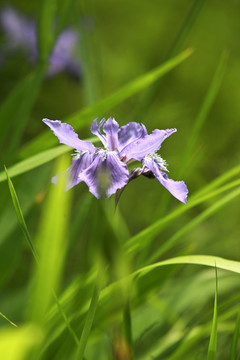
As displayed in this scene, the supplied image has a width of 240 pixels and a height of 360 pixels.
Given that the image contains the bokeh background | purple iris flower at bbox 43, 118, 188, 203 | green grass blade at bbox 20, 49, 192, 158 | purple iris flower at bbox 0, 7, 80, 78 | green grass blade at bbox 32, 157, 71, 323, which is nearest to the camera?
green grass blade at bbox 32, 157, 71, 323

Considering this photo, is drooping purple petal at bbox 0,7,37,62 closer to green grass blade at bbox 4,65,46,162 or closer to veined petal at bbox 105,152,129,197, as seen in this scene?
green grass blade at bbox 4,65,46,162

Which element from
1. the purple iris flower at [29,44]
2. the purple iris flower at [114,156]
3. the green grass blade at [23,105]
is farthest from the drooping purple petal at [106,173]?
the purple iris flower at [29,44]

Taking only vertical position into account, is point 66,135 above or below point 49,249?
above

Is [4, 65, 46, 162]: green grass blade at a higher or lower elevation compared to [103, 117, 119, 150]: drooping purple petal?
higher

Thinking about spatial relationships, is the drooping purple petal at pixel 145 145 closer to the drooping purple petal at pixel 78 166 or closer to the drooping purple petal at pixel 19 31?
the drooping purple petal at pixel 78 166

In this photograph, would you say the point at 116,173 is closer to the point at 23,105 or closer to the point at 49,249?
→ the point at 49,249

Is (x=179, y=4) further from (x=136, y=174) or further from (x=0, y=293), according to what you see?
(x=136, y=174)

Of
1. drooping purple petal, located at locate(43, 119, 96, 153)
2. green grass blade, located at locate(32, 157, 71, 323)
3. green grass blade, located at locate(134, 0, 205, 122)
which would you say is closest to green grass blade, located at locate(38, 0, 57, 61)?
green grass blade, located at locate(134, 0, 205, 122)

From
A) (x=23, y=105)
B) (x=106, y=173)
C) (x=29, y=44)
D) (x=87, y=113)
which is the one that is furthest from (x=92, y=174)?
(x=29, y=44)
